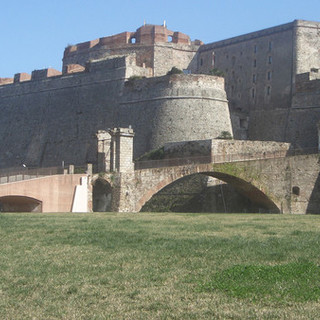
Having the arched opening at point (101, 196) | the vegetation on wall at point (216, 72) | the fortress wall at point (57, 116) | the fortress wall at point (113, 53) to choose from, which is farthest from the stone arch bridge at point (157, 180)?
the fortress wall at point (113, 53)

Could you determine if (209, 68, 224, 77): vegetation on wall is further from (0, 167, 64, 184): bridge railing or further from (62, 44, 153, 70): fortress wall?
(0, 167, 64, 184): bridge railing

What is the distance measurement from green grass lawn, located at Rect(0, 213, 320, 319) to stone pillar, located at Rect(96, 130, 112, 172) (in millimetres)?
17854

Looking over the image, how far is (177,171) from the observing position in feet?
113

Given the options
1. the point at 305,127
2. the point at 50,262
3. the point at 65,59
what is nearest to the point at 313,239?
the point at 50,262

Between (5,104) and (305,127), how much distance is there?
1151 inches

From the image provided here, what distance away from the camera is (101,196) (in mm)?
34844

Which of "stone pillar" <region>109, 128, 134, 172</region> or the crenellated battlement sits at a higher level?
the crenellated battlement

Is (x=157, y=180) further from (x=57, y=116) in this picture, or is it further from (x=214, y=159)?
(x=57, y=116)

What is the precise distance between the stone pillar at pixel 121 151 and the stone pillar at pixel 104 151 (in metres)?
0.70

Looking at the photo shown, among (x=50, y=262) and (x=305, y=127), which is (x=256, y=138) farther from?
(x=50, y=262)

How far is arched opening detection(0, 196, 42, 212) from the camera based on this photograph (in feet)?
102

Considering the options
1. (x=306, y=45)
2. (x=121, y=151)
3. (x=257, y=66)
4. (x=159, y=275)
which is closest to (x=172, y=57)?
(x=257, y=66)

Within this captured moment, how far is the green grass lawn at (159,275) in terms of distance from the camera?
8930mm

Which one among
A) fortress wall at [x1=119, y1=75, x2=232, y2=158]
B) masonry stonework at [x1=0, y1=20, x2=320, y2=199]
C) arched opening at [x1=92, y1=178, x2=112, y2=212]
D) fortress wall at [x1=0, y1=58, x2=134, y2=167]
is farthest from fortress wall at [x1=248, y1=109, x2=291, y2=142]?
arched opening at [x1=92, y1=178, x2=112, y2=212]
